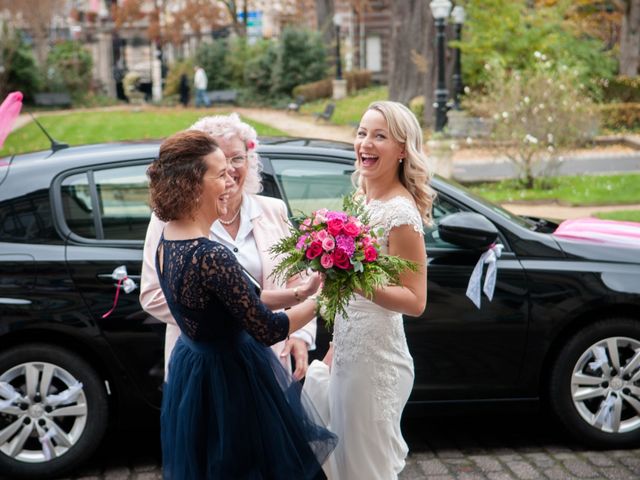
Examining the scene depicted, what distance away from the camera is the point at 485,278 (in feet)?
16.5

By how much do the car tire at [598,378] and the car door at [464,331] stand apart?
28cm

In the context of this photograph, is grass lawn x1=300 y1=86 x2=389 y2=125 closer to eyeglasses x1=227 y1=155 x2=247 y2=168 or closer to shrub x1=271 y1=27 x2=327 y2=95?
shrub x1=271 y1=27 x2=327 y2=95

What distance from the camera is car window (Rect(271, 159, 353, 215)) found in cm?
519

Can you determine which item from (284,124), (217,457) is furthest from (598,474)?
(284,124)

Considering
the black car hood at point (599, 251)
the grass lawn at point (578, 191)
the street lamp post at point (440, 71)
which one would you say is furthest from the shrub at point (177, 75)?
the black car hood at point (599, 251)

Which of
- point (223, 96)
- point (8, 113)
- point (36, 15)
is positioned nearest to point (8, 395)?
point (8, 113)

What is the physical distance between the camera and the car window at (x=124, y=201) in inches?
199

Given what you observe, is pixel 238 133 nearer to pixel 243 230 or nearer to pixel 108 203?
pixel 243 230

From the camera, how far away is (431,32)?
84.1ft

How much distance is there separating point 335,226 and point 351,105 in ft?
113

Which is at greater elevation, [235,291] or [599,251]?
[235,291]

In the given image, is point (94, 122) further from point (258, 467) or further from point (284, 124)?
point (258, 467)

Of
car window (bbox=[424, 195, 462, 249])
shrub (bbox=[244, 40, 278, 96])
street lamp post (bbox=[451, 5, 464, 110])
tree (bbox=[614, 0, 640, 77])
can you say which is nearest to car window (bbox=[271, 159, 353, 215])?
car window (bbox=[424, 195, 462, 249])

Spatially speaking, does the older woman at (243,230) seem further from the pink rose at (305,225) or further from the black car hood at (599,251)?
the black car hood at (599,251)
